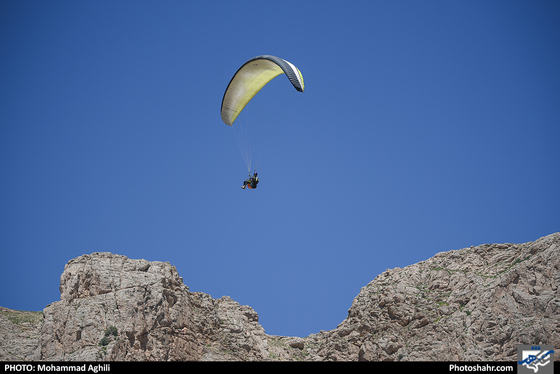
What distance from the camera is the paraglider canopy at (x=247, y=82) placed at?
5350 centimetres

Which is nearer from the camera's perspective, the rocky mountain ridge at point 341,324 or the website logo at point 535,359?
the website logo at point 535,359

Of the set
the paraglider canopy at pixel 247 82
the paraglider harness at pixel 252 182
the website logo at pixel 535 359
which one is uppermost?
the paraglider canopy at pixel 247 82

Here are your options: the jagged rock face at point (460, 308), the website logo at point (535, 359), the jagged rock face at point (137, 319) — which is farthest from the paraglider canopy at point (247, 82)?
the website logo at point (535, 359)

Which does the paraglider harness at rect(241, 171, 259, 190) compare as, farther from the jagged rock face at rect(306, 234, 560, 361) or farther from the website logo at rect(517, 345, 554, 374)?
the website logo at rect(517, 345, 554, 374)

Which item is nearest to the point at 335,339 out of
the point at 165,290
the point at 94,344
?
the point at 165,290

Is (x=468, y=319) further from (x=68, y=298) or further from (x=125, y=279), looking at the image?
(x=68, y=298)

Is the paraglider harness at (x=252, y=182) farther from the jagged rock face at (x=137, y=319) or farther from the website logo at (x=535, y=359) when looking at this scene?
the website logo at (x=535, y=359)

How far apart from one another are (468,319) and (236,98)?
85.3ft

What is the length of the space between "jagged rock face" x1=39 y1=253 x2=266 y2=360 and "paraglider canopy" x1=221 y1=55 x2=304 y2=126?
14.4 meters

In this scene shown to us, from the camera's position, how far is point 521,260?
178 feet

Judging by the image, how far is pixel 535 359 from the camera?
44031 mm

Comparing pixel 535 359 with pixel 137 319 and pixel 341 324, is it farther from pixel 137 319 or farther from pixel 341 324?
pixel 137 319

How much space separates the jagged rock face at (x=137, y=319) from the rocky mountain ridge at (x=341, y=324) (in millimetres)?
85

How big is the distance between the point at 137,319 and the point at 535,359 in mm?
28639
